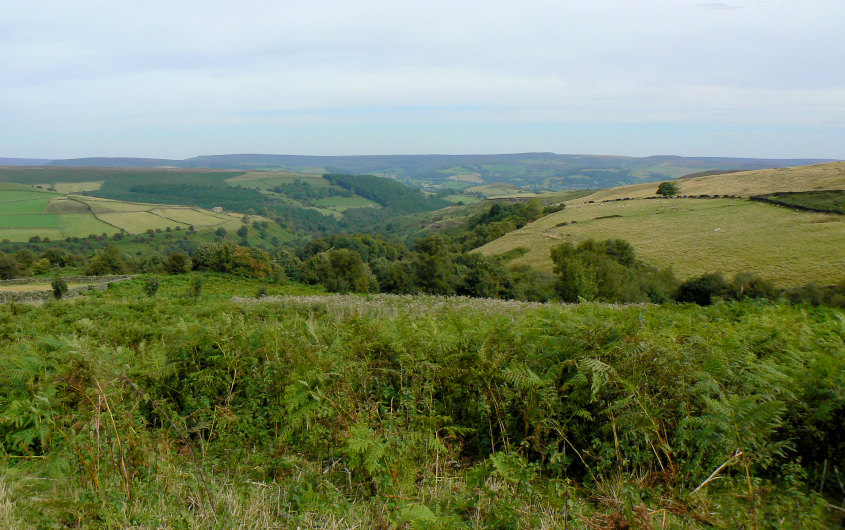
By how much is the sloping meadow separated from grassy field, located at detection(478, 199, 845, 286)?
A: 132 ft

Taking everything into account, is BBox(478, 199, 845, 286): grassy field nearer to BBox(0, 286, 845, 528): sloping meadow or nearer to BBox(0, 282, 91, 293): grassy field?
BBox(0, 286, 845, 528): sloping meadow

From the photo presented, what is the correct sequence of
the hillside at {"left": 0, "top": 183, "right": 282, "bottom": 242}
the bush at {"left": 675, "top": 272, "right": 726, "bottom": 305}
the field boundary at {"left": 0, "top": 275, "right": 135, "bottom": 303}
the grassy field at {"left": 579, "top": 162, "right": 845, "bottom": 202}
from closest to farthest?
1. the field boundary at {"left": 0, "top": 275, "right": 135, "bottom": 303}
2. the bush at {"left": 675, "top": 272, "right": 726, "bottom": 305}
3. the grassy field at {"left": 579, "top": 162, "right": 845, "bottom": 202}
4. the hillside at {"left": 0, "top": 183, "right": 282, "bottom": 242}

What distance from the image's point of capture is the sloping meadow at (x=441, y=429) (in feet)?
9.68

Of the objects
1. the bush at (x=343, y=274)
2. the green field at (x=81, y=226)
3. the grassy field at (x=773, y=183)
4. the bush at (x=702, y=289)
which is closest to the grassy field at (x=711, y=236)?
the bush at (x=702, y=289)

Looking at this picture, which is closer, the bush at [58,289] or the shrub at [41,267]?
the bush at [58,289]

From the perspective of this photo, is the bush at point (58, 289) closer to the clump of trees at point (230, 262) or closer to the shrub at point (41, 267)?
the clump of trees at point (230, 262)

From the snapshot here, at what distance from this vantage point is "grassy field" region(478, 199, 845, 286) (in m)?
38.6

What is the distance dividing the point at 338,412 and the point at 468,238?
78414mm

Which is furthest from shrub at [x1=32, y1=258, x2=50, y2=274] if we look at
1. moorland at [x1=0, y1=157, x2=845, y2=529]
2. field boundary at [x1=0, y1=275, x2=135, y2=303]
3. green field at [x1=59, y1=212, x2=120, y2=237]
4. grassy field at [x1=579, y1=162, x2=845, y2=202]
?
grassy field at [x1=579, y1=162, x2=845, y2=202]

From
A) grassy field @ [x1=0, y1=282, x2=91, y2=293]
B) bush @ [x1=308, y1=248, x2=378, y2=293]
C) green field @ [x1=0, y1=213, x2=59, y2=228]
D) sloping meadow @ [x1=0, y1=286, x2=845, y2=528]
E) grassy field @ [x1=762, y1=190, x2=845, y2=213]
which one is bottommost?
bush @ [x1=308, y1=248, x2=378, y2=293]

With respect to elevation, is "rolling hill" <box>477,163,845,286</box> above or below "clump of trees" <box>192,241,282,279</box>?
above

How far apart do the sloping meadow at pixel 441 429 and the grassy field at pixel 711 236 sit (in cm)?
4018

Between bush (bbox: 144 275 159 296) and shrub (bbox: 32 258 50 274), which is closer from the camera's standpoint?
bush (bbox: 144 275 159 296)

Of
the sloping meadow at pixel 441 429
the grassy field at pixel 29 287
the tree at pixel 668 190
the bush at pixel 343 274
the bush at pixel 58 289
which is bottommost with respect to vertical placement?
the bush at pixel 343 274
